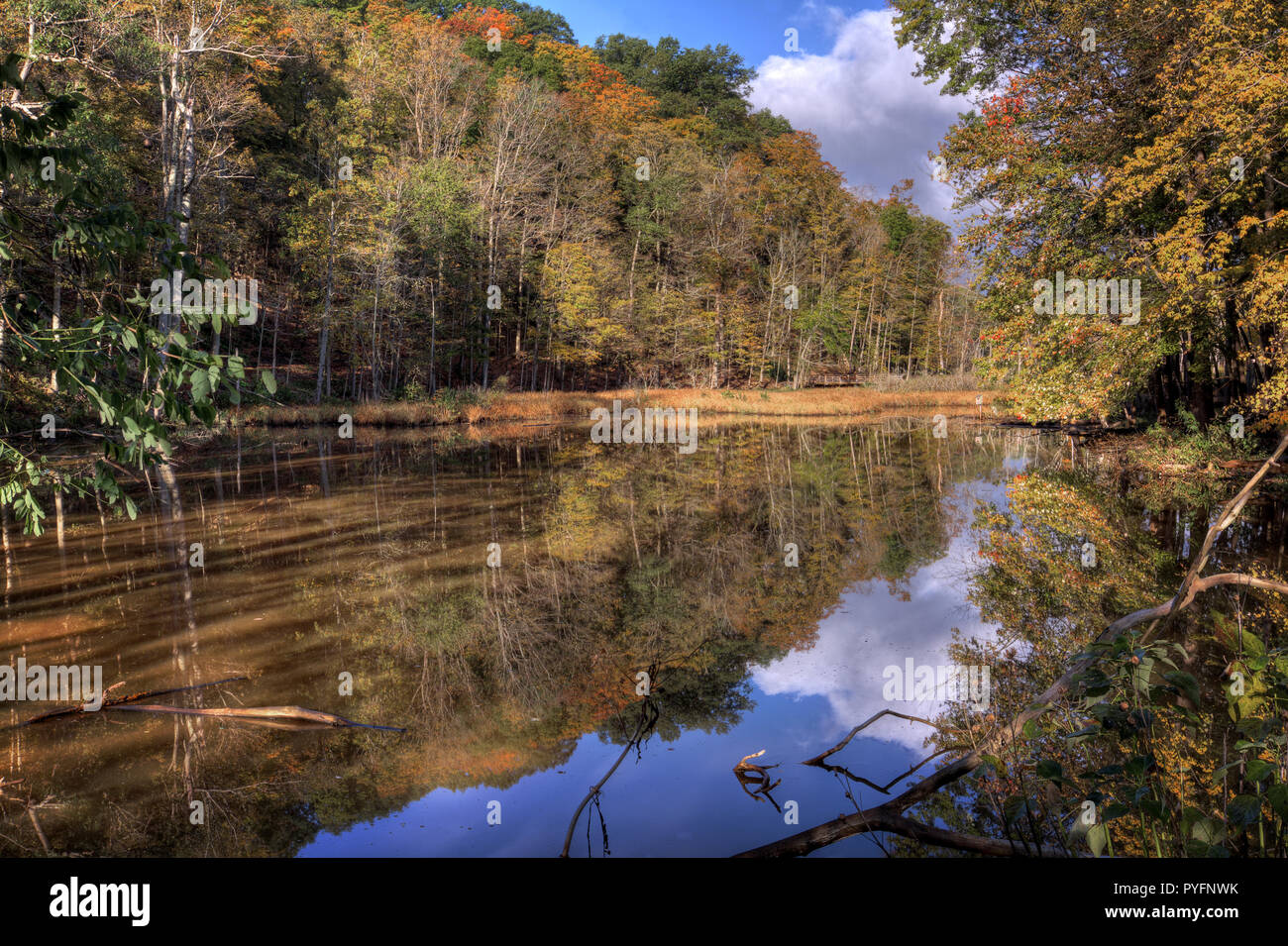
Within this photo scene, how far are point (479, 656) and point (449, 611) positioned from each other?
1.30 meters

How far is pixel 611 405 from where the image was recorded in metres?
38.0

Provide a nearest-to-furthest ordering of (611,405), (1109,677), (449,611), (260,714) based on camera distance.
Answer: (1109,677), (260,714), (449,611), (611,405)

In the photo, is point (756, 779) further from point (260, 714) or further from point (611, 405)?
point (611, 405)

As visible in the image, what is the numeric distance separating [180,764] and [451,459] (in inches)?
602

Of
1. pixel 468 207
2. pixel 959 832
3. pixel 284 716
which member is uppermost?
pixel 468 207

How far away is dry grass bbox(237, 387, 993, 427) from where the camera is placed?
27.2m

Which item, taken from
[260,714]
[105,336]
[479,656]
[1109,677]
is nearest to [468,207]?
[479,656]

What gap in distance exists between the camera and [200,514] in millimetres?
11953

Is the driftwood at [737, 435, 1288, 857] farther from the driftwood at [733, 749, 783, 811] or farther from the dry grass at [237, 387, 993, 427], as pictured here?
the dry grass at [237, 387, 993, 427]

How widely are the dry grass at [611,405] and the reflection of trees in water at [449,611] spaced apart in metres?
9.89

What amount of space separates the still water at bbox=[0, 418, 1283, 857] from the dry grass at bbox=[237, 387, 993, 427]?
40.0ft

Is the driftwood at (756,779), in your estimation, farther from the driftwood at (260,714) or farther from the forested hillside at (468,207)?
the forested hillside at (468,207)

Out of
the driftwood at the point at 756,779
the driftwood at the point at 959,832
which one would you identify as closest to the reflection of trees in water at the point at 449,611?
the driftwood at the point at 756,779
